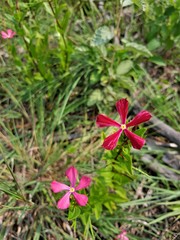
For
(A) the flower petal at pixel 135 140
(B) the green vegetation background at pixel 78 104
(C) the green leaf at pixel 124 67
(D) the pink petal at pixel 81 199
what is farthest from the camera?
(C) the green leaf at pixel 124 67

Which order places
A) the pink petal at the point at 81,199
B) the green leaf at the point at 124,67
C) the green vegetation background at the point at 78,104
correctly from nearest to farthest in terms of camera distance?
the pink petal at the point at 81,199 → the green vegetation background at the point at 78,104 → the green leaf at the point at 124,67

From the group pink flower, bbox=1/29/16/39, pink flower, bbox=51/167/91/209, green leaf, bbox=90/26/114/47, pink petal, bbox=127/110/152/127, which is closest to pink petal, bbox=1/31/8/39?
pink flower, bbox=1/29/16/39

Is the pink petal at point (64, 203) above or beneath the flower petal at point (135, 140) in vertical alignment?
beneath

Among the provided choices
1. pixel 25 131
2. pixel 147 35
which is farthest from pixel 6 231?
pixel 147 35

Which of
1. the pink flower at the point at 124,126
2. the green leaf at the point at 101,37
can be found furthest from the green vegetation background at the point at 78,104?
the pink flower at the point at 124,126

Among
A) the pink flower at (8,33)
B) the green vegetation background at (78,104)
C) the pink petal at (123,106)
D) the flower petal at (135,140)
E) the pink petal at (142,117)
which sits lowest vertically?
the green vegetation background at (78,104)

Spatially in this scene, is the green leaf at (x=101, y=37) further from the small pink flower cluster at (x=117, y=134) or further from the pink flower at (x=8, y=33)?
the small pink flower cluster at (x=117, y=134)

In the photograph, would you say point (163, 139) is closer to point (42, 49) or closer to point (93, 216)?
point (93, 216)
